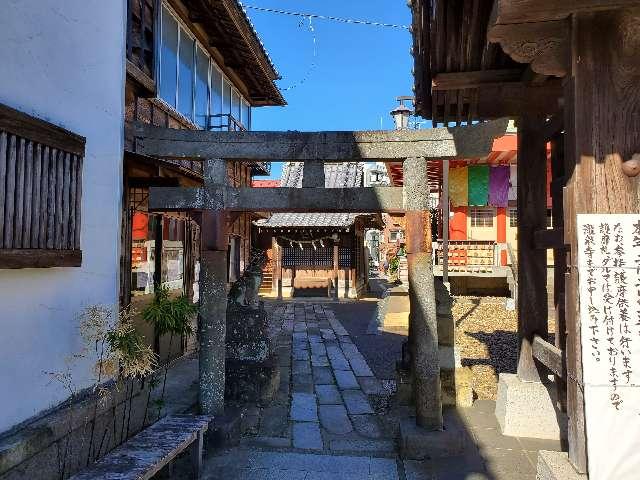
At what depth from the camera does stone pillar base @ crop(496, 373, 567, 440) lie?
5.23m

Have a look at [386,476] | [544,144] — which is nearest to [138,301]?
[386,476]

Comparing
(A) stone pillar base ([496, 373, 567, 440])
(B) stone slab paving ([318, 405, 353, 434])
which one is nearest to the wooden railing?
(B) stone slab paving ([318, 405, 353, 434])

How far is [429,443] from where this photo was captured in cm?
479

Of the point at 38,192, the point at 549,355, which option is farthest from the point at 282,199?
the point at 549,355

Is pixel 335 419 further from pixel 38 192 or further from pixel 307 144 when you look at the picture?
pixel 38 192

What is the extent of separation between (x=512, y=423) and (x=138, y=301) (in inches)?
234

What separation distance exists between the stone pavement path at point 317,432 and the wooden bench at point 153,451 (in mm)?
478

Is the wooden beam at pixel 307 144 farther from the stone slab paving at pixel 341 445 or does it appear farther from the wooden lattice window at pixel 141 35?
the stone slab paving at pixel 341 445

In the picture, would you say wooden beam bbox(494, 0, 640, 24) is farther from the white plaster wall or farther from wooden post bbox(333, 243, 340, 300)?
wooden post bbox(333, 243, 340, 300)

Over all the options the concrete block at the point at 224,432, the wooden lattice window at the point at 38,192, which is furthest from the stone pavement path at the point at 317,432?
the wooden lattice window at the point at 38,192

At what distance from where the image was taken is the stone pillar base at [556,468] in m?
2.87

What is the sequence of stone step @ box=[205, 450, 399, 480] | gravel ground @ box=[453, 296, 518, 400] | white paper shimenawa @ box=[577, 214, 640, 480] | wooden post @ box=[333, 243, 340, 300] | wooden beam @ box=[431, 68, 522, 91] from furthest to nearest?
wooden post @ box=[333, 243, 340, 300] → gravel ground @ box=[453, 296, 518, 400] → wooden beam @ box=[431, 68, 522, 91] → stone step @ box=[205, 450, 399, 480] → white paper shimenawa @ box=[577, 214, 640, 480]

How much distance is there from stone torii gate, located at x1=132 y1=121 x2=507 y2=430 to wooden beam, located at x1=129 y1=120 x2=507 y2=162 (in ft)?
0.04

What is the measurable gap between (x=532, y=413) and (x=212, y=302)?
4117 millimetres
